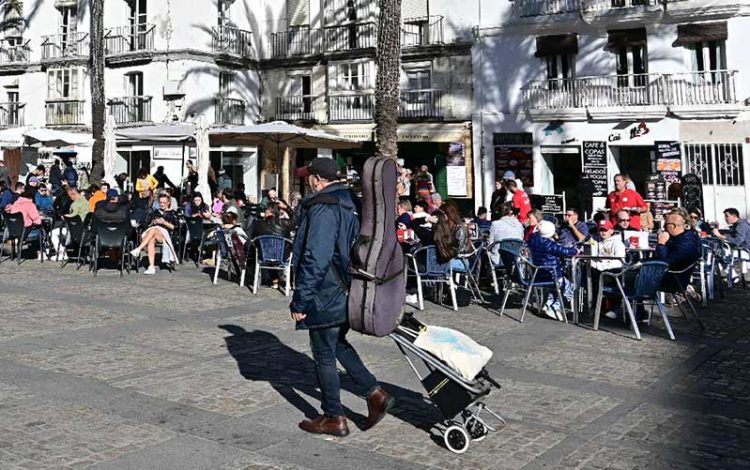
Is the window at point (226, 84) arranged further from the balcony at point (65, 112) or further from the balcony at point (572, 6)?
the balcony at point (572, 6)

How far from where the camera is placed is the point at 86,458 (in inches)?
185

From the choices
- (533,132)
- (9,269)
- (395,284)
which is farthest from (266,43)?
(395,284)

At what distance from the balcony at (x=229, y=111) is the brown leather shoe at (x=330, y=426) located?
96.7 ft

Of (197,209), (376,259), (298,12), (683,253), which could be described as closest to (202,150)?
(197,209)

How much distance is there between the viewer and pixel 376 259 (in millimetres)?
4855

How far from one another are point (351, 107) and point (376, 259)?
27352mm

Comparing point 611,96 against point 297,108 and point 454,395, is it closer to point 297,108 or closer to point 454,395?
point 297,108

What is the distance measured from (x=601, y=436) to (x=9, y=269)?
12.7 m

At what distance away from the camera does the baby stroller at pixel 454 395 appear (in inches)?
193

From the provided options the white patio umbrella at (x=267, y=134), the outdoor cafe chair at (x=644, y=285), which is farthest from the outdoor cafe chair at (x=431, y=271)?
the white patio umbrella at (x=267, y=134)

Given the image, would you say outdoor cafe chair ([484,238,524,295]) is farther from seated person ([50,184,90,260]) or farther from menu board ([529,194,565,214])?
menu board ([529,194,565,214])

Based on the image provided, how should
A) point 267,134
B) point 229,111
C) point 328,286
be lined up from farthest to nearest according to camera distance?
point 229,111, point 267,134, point 328,286

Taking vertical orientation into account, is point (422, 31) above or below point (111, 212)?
above

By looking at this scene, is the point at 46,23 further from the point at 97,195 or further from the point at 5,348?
the point at 5,348
